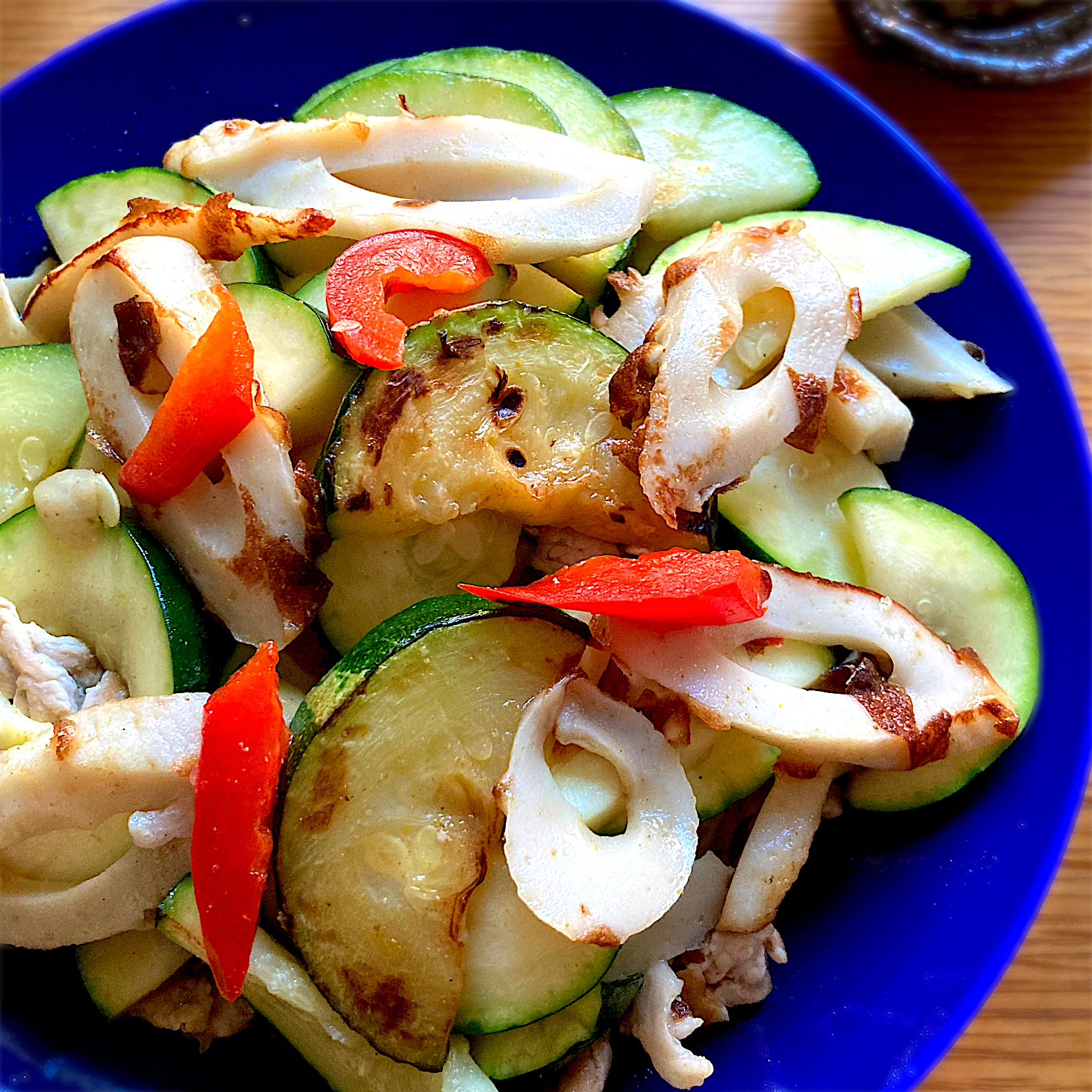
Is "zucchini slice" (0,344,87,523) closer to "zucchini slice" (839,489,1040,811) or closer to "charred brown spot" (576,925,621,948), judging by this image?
"charred brown spot" (576,925,621,948)

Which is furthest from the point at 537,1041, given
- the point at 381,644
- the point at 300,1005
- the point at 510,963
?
the point at 381,644

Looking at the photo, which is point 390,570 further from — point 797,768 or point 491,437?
point 797,768

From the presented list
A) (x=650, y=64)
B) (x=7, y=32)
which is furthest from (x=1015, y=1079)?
(x=7, y=32)

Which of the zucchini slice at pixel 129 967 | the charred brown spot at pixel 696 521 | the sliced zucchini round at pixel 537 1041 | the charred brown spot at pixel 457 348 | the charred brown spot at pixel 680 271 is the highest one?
the charred brown spot at pixel 680 271

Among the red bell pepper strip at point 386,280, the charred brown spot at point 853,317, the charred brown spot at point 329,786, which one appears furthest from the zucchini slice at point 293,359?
the charred brown spot at point 853,317

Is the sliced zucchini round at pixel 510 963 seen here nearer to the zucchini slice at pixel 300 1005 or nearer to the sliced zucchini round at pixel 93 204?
the zucchini slice at pixel 300 1005
